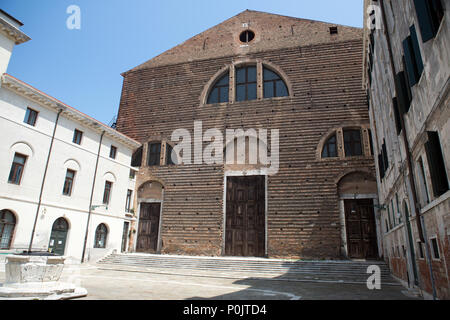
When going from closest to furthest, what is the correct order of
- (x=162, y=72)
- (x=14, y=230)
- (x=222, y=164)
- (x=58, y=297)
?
(x=58, y=297) < (x=14, y=230) < (x=222, y=164) < (x=162, y=72)

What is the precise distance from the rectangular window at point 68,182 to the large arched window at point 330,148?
12.9 metres

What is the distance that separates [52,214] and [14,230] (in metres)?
1.77

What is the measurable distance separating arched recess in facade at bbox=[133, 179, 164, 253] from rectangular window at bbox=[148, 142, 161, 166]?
1198mm

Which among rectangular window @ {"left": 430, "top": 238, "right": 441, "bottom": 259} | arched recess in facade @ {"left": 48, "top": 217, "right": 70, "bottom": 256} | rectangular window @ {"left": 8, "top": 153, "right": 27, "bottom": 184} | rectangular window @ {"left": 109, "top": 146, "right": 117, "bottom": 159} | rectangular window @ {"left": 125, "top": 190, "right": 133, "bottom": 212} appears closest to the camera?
rectangular window @ {"left": 430, "top": 238, "right": 441, "bottom": 259}

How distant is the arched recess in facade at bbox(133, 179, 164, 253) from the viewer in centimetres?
1781

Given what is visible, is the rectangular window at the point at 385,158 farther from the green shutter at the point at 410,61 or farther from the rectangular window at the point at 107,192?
the rectangular window at the point at 107,192

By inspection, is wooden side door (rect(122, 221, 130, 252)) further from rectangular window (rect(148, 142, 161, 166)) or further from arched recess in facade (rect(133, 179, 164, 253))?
rectangular window (rect(148, 142, 161, 166))

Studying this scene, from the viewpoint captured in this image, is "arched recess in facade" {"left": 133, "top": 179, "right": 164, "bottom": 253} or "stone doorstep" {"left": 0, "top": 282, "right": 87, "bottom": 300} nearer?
"stone doorstep" {"left": 0, "top": 282, "right": 87, "bottom": 300}

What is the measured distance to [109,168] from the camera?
17562 mm

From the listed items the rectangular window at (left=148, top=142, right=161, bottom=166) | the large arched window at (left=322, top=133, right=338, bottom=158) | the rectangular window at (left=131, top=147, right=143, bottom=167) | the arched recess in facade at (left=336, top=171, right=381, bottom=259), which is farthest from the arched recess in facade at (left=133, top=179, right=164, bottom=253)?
the arched recess in facade at (left=336, top=171, right=381, bottom=259)

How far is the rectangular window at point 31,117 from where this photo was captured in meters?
13.4

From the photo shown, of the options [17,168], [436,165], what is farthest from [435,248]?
[17,168]
